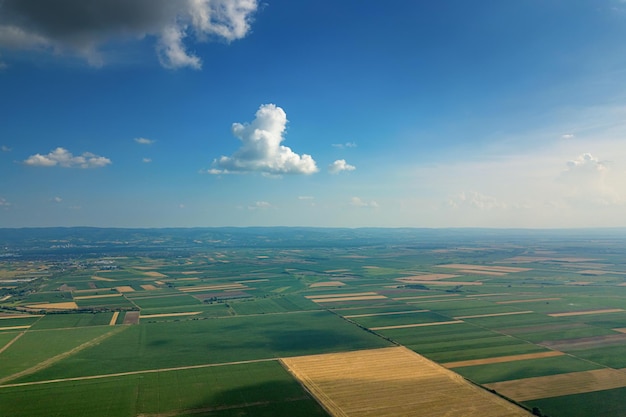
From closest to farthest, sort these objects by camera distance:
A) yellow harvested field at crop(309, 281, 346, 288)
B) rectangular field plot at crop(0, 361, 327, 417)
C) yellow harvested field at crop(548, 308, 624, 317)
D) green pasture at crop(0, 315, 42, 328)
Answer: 1. rectangular field plot at crop(0, 361, 327, 417)
2. green pasture at crop(0, 315, 42, 328)
3. yellow harvested field at crop(548, 308, 624, 317)
4. yellow harvested field at crop(309, 281, 346, 288)

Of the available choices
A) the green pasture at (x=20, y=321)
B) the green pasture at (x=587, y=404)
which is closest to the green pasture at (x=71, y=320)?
the green pasture at (x=20, y=321)

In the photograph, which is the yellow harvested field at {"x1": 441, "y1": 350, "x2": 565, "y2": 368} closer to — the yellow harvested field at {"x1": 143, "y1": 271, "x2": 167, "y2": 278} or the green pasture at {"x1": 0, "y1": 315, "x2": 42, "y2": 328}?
the green pasture at {"x1": 0, "y1": 315, "x2": 42, "y2": 328}

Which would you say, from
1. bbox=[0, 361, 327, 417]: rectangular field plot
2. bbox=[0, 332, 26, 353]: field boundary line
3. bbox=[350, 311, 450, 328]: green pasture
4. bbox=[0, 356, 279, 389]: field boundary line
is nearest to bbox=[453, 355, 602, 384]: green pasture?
bbox=[0, 361, 327, 417]: rectangular field plot

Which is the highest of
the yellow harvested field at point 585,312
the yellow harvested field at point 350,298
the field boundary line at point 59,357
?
the yellow harvested field at point 585,312

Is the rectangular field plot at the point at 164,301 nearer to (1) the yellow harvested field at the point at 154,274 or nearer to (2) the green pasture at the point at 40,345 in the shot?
(2) the green pasture at the point at 40,345

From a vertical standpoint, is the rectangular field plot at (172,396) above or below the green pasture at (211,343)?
above

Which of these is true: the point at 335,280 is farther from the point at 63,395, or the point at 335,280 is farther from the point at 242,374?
the point at 63,395
